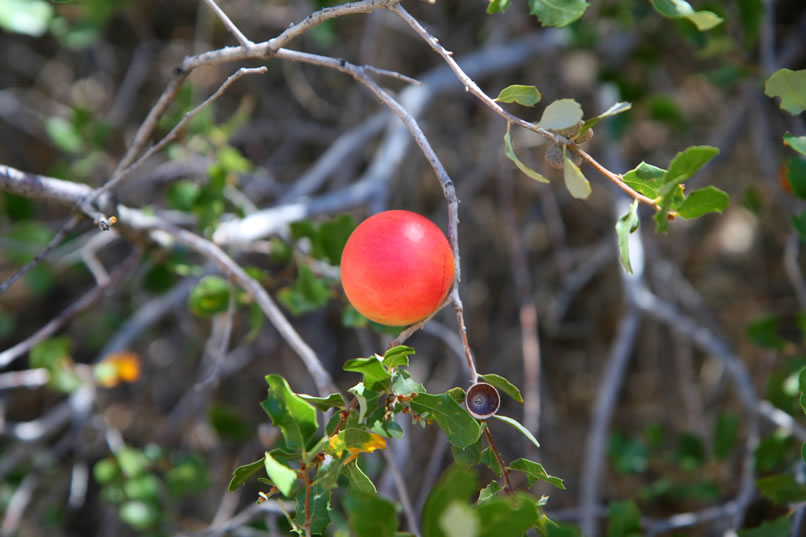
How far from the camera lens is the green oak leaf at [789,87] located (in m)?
1.04

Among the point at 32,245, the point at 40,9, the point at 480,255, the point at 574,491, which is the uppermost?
the point at 40,9

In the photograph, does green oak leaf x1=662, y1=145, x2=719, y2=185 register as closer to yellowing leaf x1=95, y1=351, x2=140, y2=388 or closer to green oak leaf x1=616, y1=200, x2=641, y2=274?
green oak leaf x1=616, y1=200, x2=641, y2=274

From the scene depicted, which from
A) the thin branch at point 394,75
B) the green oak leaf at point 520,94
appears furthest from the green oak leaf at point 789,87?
the thin branch at point 394,75

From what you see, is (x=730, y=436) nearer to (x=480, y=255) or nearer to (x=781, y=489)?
(x=781, y=489)

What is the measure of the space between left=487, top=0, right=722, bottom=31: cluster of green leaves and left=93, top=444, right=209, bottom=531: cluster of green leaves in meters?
1.55

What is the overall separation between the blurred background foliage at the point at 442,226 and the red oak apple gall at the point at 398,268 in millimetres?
869

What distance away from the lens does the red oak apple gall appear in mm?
907

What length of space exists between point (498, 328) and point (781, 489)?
52.9 inches

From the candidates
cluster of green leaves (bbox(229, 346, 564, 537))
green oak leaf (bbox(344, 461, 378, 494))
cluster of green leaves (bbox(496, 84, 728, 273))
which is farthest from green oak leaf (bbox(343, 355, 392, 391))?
cluster of green leaves (bbox(496, 84, 728, 273))

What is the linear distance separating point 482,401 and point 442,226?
1763mm

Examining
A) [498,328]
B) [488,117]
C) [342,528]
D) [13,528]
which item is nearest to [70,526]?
[13,528]

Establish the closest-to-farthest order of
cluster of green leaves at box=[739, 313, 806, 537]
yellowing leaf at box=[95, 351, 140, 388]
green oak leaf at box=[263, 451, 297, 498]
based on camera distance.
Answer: green oak leaf at box=[263, 451, 297, 498], cluster of green leaves at box=[739, 313, 806, 537], yellowing leaf at box=[95, 351, 140, 388]

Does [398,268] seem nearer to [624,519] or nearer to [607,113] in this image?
[607,113]

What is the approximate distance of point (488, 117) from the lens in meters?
2.78
